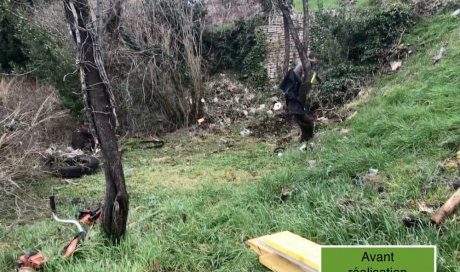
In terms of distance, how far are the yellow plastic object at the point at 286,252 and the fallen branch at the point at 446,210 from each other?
0.89 m

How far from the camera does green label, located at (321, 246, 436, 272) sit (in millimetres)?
1788

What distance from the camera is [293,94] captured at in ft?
26.3

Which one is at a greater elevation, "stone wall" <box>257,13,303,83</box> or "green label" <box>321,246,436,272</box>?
"stone wall" <box>257,13,303,83</box>

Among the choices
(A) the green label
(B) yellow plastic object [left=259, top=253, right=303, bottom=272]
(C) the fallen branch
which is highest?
(A) the green label

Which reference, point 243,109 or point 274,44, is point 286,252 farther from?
point 274,44

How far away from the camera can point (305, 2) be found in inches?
322

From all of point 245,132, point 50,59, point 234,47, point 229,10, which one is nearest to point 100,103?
point 245,132

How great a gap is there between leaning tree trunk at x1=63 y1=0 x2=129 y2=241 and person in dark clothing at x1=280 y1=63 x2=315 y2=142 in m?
4.61

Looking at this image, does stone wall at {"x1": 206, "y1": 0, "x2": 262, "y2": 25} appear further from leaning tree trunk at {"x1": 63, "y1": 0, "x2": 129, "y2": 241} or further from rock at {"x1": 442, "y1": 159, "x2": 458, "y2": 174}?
rock at {"x1": 442, "y1": 159, "x2": 458, "y2": 174}

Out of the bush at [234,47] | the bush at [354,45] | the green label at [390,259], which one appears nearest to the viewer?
the green label at [390,259]

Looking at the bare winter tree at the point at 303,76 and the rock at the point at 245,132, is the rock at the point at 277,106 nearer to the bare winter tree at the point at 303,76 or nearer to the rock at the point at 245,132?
the rock at the point at 245,132

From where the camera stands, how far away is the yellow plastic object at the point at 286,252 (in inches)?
106

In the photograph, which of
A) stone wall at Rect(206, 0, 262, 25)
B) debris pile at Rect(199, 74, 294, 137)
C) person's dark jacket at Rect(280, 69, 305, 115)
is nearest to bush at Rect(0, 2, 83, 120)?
debris pile at Rect(199, 74, 294, 137)

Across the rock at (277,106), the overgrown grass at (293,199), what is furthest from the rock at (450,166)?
the rock at (277,106)
